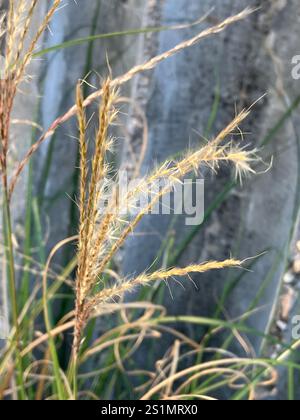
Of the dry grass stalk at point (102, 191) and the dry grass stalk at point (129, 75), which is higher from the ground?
the dry grass stalk at point (129, 75)

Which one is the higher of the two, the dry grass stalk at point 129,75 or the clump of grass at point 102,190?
the dry grass stalk at point 129,75

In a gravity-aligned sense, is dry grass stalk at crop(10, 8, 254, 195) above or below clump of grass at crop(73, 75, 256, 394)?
above

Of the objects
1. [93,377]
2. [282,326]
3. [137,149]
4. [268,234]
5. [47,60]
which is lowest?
[93,377]

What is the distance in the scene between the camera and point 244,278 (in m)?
1.00

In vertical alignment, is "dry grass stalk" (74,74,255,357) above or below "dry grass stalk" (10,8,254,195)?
below

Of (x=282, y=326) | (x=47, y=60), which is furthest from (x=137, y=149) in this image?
(x=282, y=326)

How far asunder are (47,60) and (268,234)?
409 millimetres
